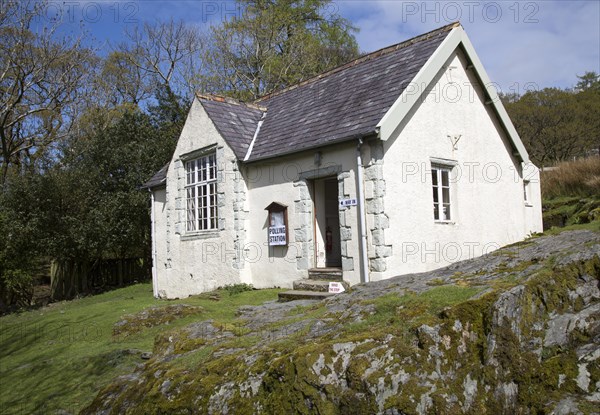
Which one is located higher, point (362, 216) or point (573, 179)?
point (573, 179)

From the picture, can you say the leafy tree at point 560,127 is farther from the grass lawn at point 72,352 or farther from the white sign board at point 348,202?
the grass lawn at point 72,352

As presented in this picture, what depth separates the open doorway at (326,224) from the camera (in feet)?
42.2

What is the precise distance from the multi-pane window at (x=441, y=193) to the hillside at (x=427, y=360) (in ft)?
23.9

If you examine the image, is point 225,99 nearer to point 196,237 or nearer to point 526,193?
point 196,237

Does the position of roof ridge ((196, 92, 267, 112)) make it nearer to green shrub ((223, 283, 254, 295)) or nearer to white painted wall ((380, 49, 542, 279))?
green shrub ((223, 283, 254, 295))

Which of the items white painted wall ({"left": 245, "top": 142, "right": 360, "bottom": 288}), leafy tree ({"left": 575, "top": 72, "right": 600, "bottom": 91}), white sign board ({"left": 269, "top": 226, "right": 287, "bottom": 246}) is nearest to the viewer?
white painted wall ({"left": 245, "top": 142, "right": 360, "bottom": 288})

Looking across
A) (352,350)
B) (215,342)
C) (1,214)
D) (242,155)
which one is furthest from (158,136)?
(352,350)

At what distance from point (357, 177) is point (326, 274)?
240 centimetres

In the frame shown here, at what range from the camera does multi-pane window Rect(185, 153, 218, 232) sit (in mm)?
15031

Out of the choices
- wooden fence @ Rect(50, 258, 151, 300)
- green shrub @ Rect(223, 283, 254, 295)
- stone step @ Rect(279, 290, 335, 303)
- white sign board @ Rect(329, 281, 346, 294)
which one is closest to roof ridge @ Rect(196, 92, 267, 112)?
green shrub @ Rect(223, 283, 254, 295)

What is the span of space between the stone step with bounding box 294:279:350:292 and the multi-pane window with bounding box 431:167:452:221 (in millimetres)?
3101

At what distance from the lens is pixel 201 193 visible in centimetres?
1548

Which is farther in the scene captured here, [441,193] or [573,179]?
[573,179]

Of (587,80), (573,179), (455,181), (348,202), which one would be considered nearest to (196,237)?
(348,202)
